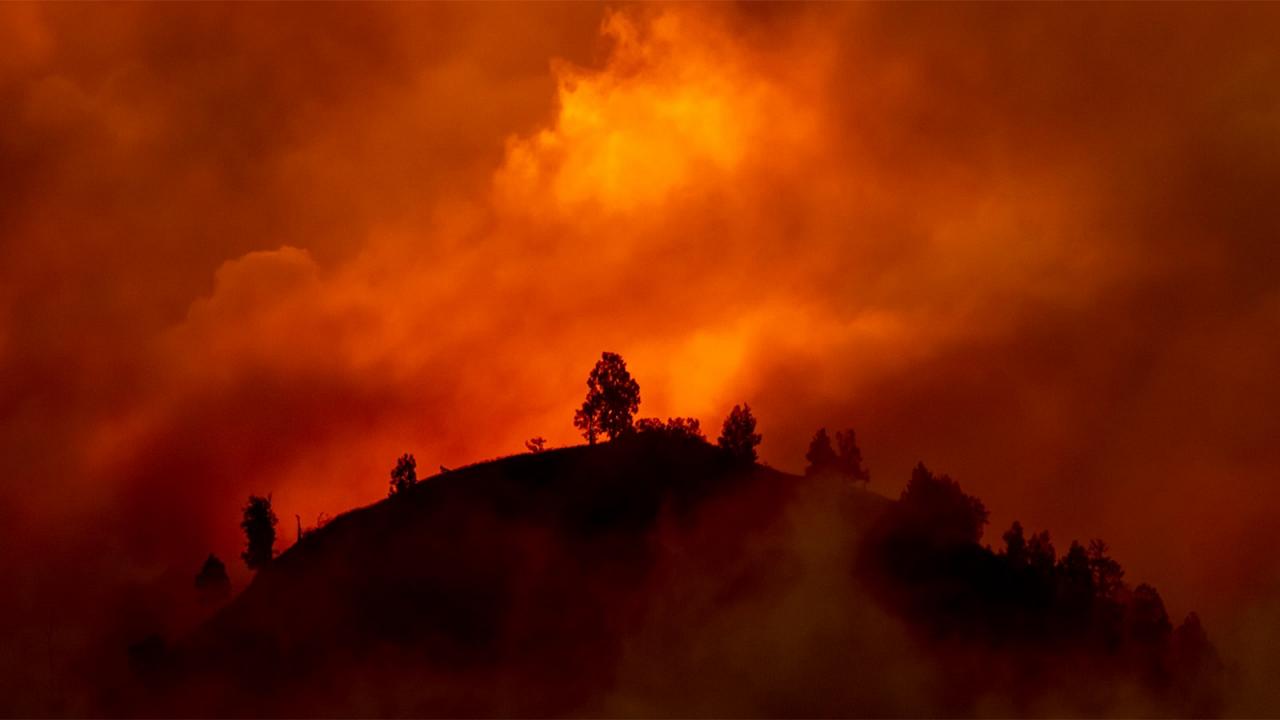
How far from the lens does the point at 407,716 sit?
7825 inches

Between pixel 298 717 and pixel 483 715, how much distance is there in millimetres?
22123

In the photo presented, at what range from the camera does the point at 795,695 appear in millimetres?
198375

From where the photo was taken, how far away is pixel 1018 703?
656 ft

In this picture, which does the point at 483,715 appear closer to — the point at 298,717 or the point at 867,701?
the point at 298,717

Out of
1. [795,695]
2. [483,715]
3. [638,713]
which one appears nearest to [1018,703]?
[795,695]

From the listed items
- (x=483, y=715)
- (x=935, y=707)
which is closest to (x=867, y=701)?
(x=935, y=707)

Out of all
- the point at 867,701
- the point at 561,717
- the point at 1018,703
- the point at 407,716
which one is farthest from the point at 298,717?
the point at 1018,703

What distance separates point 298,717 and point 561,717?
103 ft

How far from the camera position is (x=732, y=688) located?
655ft

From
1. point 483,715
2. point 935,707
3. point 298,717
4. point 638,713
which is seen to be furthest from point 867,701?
point 298,717

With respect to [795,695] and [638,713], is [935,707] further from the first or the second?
[638,713]

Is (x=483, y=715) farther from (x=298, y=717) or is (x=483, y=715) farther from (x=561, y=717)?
(x=298, y=717)

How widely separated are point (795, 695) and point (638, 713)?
A: 18.5 metres

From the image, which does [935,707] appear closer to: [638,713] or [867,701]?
[867,701]
